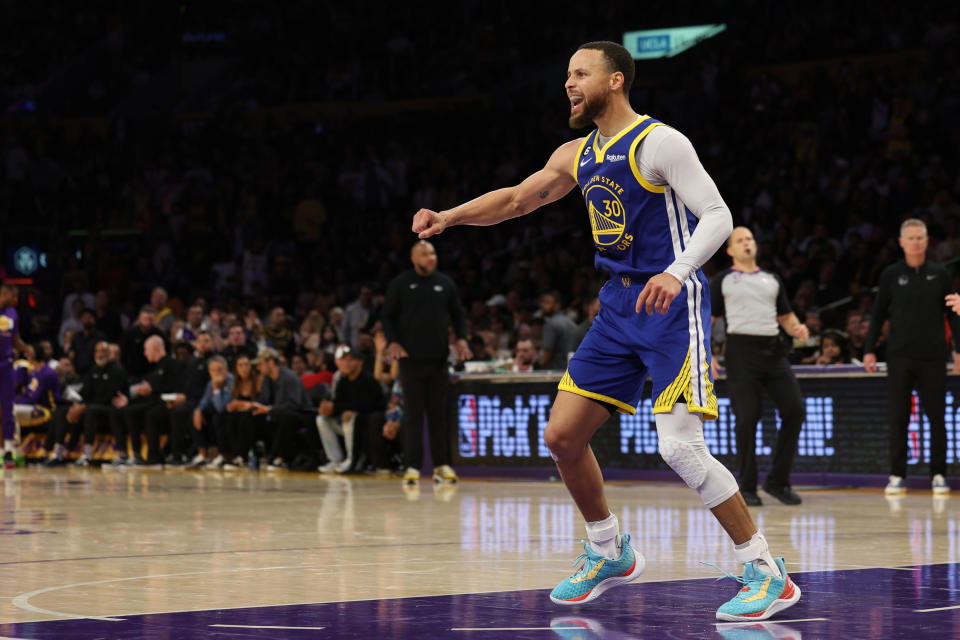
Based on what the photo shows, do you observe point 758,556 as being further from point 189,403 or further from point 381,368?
point 189,403

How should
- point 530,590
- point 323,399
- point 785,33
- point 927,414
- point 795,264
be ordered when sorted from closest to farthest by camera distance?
1. point 530,590
2. point 927,414
3. point 323,399
4. point 795,264
5. point 785,33

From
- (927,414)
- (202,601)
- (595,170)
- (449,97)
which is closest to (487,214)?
(595,170)

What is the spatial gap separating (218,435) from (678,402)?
12.1 m

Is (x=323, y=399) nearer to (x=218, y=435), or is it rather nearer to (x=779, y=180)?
(x=218, y=435)

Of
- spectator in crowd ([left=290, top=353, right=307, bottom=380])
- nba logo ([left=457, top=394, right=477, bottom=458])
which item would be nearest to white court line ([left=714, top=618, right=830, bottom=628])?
nba logo ([left=457, top=394, right=477, bottom=458])

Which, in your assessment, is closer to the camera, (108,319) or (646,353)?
(646,353)

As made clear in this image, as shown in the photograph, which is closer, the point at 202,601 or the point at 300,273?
the point at 202,601

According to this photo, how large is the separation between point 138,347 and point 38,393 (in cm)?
144

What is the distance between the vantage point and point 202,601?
17.8 feet

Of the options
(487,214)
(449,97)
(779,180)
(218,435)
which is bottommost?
(218,435)

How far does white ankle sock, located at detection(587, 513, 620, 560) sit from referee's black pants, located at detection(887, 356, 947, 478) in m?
6.51

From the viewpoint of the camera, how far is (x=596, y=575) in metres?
5.45

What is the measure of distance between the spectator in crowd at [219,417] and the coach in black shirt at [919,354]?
770 centimetres

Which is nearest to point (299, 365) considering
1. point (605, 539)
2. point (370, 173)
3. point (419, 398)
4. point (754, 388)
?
point (419, 398)
